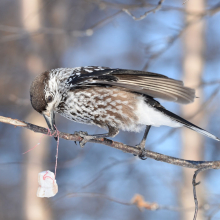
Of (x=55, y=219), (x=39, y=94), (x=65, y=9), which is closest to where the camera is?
(x=39, y=94)

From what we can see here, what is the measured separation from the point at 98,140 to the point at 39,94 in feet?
1.59

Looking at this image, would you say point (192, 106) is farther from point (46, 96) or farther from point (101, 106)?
point (46, 96)

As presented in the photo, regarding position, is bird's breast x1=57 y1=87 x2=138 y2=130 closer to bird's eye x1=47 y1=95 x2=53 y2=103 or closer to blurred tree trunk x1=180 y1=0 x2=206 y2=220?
bird's eye x1=47 y1=95 x2=53 y2=103

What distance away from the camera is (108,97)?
1832mm

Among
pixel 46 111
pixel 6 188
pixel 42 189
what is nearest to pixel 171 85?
pixel 46 111

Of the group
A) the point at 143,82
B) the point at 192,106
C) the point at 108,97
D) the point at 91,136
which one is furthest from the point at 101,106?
the point at 192,106

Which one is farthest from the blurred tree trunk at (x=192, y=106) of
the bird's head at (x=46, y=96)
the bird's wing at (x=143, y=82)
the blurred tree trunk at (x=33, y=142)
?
the bird's head at (x=46, y=96)

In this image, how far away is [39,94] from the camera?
5.70ft

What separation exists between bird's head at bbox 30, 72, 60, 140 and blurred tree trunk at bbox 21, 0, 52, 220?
6.36ft

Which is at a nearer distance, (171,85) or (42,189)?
(42,189)

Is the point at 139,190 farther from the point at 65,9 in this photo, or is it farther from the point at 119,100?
the point at 65,9

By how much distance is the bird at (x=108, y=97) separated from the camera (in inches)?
65.7

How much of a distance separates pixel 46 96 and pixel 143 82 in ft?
2.09

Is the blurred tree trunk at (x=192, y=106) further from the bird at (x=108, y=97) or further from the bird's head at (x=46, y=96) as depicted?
the bird's head at (x=46, y=96)
